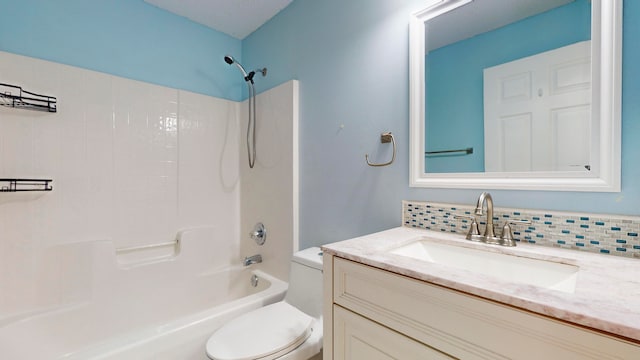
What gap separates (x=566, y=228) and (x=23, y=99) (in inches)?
97.5

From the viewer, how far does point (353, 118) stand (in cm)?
147

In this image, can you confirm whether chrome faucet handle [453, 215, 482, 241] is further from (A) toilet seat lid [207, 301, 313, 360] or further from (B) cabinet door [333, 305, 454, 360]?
(A) toilet seat lid [207, 301, 313, 360]

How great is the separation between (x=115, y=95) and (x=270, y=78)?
1.02m

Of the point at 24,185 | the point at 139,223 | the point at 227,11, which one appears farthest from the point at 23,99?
the point at 227,11

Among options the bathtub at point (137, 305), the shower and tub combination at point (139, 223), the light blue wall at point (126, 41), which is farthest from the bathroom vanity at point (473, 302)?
the light blue wall at point (126, 41)

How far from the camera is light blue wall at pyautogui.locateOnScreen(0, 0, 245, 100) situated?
1.49 metres

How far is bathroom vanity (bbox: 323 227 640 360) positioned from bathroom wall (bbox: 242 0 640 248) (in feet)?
0.74

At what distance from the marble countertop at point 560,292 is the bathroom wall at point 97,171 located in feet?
5.16

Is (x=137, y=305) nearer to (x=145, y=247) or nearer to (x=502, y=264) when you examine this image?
(x=145, y=247)

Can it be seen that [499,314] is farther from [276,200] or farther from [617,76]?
[276,200]

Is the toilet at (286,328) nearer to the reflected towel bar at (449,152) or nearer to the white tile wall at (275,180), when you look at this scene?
the white tile wall at (275,180)

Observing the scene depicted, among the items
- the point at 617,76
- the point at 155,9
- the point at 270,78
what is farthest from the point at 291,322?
the point at 155,9

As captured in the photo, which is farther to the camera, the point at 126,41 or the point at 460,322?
the point at 126,41

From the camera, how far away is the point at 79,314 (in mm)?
1487
